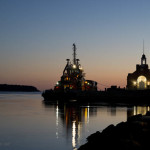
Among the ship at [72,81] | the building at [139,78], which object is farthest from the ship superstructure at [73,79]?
the building at [139,78]

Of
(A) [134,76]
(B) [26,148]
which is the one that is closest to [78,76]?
(A) [134,76]

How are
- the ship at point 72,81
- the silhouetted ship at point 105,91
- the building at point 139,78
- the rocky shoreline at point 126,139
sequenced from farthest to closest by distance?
the ship at point 72,81 → the building at point 139,78 → the silhouetted ship at point 105,91 → the rocky shoreline at point 126,139

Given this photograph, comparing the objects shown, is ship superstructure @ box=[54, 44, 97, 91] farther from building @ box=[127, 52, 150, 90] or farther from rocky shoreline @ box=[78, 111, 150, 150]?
rocky shoreline @ box=[78, 111, 150, 150]

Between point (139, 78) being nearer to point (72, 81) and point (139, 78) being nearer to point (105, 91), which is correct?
point (105, 91)

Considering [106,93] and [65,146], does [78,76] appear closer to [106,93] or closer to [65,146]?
[106,93]

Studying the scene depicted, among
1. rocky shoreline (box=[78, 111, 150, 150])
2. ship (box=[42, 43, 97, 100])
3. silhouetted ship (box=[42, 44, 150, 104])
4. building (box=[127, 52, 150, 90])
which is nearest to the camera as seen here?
rocky shoreline (box=[78, 111, 150, 150])

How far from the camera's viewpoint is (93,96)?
88688 millimetres

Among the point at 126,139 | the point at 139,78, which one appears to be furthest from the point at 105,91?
the point at 126,139

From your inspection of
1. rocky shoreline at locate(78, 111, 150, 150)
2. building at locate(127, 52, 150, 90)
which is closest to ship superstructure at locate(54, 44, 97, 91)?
building at locate(127, 52, 150, 90)

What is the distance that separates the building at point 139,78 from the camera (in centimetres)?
8656

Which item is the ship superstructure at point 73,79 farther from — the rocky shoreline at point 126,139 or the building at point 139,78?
the rocky shoreline at point 126,139

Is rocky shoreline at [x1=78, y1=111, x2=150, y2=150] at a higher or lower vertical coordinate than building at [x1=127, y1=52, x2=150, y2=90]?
lower

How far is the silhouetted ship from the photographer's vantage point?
82.8 m

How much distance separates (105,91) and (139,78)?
10817 mm
